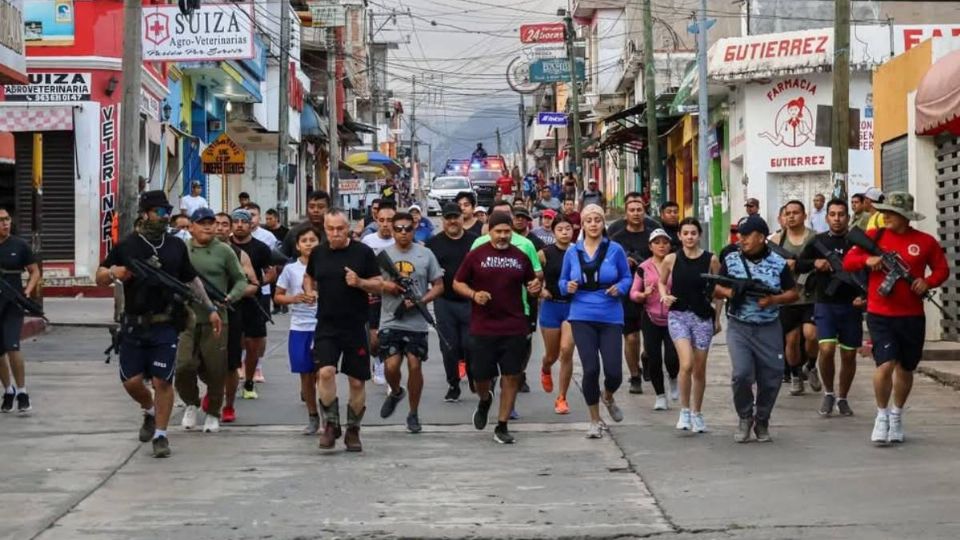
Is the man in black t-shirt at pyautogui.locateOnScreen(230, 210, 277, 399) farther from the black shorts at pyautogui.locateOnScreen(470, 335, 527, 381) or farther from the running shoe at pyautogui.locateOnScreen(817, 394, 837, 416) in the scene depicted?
the running shoe at pyautogui.locateOnScreen(817, 394, 837, 416)

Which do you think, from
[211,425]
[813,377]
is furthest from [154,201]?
[813,377]

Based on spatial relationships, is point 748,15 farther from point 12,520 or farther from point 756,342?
point 12,520

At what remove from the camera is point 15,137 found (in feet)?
95.5

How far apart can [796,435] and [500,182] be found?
47.0 metres

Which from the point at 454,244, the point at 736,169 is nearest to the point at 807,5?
the point at 736,169

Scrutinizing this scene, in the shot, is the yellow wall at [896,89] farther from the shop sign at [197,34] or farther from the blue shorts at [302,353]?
the shop sign at [197,34]

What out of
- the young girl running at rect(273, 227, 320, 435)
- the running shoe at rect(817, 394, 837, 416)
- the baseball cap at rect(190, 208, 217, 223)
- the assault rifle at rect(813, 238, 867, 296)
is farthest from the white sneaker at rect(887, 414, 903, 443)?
the baseball cap at rect(190, 208, 217, 223)

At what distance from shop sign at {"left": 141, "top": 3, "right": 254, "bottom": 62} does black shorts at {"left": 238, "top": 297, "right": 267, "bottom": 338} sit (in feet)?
39.3

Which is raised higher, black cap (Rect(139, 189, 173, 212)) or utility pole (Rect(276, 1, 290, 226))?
utility pole (Rect(276, 1, 290, 226))

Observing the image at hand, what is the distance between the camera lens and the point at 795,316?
1495cm

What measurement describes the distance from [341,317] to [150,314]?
1374 mm

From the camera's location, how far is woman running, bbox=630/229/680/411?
533 inches

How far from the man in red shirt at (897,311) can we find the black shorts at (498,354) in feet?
8.60

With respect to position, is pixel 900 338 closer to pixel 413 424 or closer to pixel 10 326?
pixel 413 424
